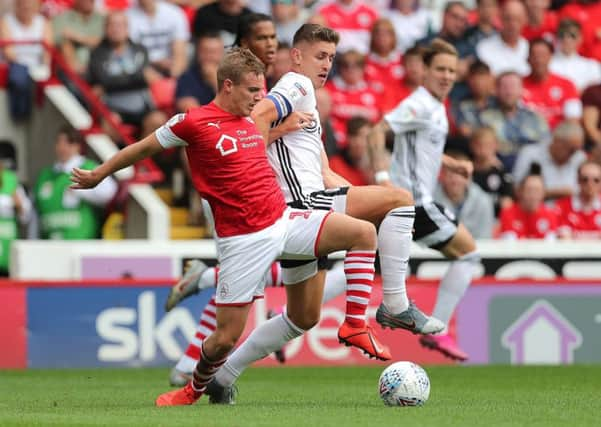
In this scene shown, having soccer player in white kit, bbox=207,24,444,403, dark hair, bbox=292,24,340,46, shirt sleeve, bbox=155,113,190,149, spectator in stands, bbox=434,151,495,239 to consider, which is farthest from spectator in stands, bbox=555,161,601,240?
shirt sleeve, bbox=155,113,190,149

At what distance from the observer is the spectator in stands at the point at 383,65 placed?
17000 mm

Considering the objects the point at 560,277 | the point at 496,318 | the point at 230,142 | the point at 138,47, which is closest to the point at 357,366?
the point at 496,318

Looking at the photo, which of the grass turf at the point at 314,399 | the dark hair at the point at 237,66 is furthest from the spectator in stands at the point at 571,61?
the dark hair at the point at 237,66

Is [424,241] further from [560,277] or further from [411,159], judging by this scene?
[560,277]

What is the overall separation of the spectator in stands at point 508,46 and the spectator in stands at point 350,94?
1819mm

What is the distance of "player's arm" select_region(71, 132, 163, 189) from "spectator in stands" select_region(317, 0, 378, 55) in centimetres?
941

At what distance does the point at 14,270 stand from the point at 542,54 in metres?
7.15

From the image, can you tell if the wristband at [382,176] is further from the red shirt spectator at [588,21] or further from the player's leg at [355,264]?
the red shirt spectator at [588,21]

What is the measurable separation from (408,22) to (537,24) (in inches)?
73.6

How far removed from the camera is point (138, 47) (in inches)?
632

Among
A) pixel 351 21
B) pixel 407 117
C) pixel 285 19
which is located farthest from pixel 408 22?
pixel 407 117

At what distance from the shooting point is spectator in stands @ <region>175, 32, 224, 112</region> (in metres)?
15.7

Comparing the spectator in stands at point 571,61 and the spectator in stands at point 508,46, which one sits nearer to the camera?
the spectator in stands at point 508,46

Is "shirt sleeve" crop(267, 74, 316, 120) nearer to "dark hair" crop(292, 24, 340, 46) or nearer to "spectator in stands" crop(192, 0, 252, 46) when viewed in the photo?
Result: "dark hair" crop(292, 24, 340, 46)
